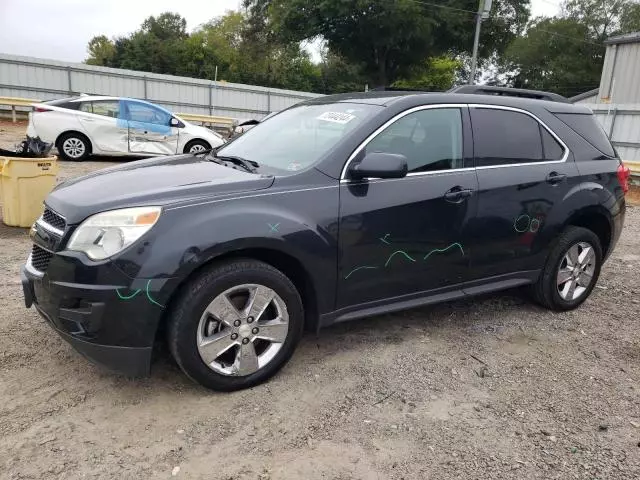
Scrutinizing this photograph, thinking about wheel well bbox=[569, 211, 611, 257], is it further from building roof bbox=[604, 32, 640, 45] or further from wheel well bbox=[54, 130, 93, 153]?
building roof bbox=[604, 32, 640, 45]

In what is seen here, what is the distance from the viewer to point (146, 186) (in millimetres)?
3129

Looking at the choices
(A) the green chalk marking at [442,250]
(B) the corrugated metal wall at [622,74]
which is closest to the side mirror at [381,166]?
(A) the green chalk marking at [442,250]

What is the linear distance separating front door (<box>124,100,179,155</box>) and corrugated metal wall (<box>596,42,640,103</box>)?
22.9m

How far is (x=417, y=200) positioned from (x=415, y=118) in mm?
577

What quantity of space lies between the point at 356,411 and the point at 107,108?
1087cm

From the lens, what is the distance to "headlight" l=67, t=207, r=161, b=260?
2783mm

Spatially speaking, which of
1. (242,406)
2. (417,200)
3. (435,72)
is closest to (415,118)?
(417,200)

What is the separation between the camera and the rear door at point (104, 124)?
11.8 m

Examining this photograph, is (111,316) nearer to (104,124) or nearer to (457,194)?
(457,194)

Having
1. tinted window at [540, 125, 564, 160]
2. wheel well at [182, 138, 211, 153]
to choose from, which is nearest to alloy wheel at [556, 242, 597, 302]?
tinted window at [540, 125, 564, 160]

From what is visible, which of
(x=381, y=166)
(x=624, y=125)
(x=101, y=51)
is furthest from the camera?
(x=101, y=51)

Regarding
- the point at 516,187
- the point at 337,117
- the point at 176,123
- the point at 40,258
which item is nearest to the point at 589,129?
the point at 516,187

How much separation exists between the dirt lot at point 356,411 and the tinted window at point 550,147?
138cm

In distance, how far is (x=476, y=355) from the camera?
378 cm
